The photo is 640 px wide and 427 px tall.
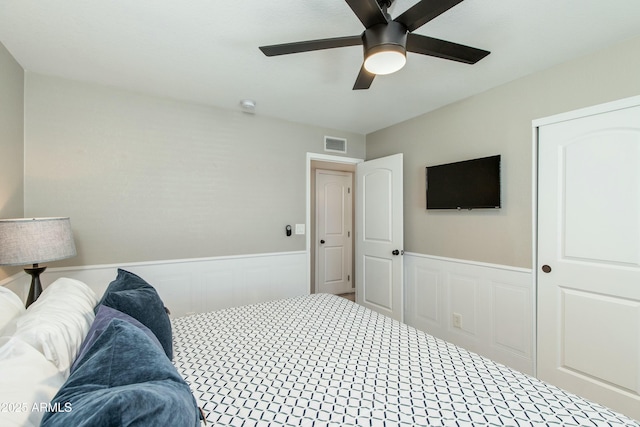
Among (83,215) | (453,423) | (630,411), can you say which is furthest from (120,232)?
(630,411)

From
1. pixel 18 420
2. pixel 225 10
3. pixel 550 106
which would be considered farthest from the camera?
pixel 550 106

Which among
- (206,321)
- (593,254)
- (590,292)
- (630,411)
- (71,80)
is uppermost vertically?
(71,80)

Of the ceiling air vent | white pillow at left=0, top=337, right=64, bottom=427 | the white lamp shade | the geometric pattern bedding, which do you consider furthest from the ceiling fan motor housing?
the ceiling air vent

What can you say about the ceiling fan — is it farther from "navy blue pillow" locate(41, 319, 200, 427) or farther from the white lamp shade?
the white lamp shade

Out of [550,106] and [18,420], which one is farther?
[550,106]

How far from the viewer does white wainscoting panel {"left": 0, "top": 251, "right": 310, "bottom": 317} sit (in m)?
2.46

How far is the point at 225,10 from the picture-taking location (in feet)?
5.09

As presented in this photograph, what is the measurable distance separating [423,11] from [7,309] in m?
2.09

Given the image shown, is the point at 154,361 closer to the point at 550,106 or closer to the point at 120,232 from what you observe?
the point at 120,232

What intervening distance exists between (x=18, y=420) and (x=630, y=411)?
9.87 ft

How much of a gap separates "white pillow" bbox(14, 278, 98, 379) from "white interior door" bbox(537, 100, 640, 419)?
286cm

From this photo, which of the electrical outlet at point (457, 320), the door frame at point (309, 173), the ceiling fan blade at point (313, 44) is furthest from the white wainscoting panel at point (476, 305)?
the ceiling fan blade at point (313, 44)

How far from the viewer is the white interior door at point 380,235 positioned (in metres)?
3.27

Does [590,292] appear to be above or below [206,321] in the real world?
above
